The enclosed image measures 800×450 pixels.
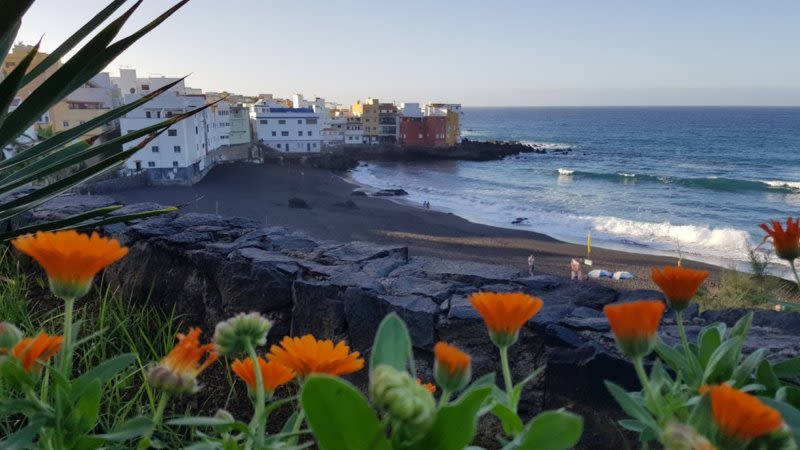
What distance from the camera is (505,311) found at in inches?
23.7

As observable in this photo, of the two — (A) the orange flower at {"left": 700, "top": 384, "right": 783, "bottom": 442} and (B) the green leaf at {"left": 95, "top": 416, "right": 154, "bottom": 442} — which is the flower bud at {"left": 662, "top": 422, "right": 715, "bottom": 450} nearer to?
(A) the orange flower at {"left": 700, "top": 384, "right": 783, "bottom": 442}

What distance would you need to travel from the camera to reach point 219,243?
306 centimetres

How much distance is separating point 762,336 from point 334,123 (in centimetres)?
4180

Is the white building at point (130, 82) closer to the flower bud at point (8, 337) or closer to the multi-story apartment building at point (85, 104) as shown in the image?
the multi-story apartment building at point (85, 104)

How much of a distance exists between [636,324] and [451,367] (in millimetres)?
183

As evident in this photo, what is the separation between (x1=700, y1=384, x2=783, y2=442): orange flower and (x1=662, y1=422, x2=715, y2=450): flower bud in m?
0.03

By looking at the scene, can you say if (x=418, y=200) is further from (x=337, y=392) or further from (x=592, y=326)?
(x=337, y=392)

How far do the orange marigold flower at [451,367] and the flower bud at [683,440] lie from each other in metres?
0.18

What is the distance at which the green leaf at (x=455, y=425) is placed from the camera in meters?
0.44

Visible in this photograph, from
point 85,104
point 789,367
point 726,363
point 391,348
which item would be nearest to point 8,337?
point 391,348

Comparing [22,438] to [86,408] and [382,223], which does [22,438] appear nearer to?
[86,408]

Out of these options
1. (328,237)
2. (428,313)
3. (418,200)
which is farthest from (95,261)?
(418,200)

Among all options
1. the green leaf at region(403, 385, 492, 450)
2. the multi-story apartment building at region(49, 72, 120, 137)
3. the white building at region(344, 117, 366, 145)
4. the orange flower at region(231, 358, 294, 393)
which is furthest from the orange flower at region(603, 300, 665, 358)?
the white building at region(344, 117, 366, 145)

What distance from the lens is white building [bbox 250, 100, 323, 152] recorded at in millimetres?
35156
